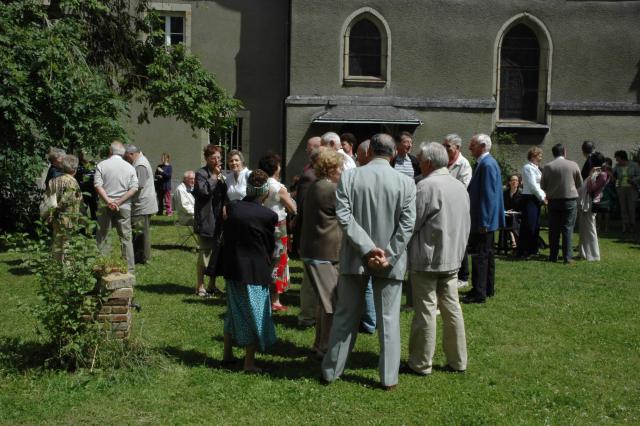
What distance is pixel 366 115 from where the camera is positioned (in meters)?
19.9

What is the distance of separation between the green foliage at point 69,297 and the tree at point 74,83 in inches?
184

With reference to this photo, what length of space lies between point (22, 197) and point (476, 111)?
12.4 m

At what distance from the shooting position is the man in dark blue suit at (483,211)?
8781mm

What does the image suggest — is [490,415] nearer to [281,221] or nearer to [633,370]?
[633,370]

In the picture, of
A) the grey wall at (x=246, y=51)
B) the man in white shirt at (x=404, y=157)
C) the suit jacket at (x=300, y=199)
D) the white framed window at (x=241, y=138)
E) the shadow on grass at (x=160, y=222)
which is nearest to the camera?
the suit jacket at (x=300, y=199)

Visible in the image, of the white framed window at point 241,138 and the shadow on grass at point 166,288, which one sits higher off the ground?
the white framed window at point 241,138

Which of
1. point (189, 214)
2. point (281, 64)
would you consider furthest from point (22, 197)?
point (281, 64)

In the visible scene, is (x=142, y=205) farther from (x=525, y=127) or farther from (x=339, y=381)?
(x=525, y=127)

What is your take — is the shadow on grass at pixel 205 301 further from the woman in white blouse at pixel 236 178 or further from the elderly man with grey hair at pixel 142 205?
the elderly man with grey hair at pixel 142 205

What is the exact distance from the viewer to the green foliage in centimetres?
604

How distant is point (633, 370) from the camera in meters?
6.55

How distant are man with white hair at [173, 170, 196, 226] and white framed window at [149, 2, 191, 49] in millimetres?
10507

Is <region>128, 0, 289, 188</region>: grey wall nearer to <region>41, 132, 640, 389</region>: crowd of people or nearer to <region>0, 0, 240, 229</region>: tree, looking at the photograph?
<region>0, 0, 240, 229</region>: tree

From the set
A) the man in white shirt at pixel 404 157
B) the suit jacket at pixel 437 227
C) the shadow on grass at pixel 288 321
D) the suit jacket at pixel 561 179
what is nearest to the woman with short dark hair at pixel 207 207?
the shadow on grass at pixel 288 321
